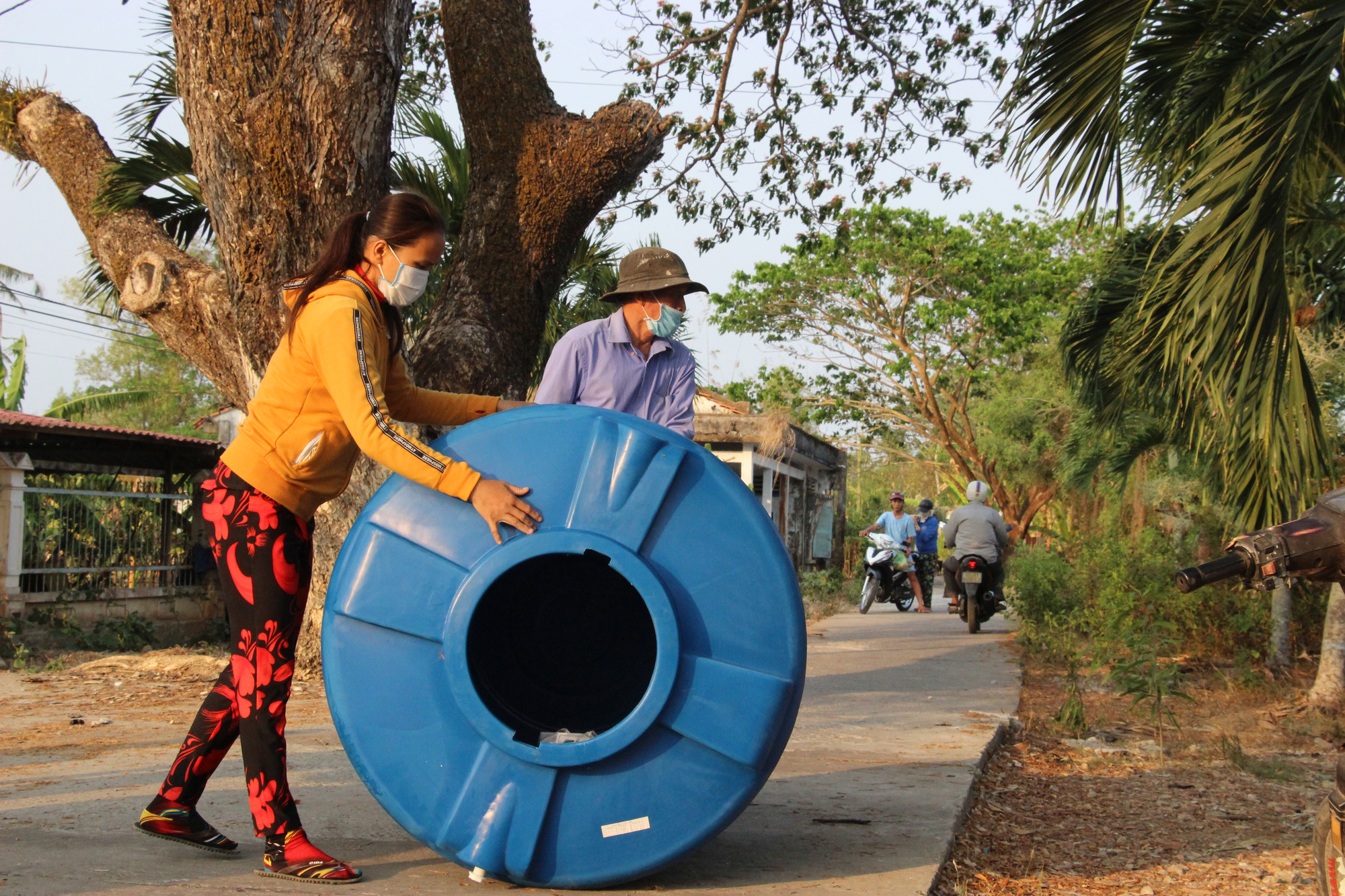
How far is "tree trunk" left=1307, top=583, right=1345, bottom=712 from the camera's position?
6438 millimetres

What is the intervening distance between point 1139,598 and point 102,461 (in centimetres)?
931

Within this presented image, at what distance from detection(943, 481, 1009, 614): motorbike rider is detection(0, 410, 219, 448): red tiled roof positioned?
7404 millimetres

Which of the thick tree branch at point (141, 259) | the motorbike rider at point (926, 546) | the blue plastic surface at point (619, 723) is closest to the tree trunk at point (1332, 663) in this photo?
the blue plastic surface at point (619, 723)

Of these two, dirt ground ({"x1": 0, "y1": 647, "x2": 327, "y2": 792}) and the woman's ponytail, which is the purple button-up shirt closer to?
the woman's ponytail

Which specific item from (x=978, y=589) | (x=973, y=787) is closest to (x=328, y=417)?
(x=973, y=787)

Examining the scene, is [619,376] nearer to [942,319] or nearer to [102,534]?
[102,534]

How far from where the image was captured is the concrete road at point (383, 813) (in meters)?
2.73

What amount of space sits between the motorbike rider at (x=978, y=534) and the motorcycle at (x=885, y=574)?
290 cm

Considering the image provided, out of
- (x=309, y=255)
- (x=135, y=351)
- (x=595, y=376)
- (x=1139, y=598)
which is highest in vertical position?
(x=135, y=351)

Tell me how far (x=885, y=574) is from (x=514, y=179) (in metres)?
9.01

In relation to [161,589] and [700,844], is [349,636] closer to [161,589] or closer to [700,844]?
[700,844]

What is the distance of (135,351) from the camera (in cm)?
3816

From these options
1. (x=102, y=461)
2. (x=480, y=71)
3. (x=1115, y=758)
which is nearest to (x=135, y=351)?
(x=102, y=461)

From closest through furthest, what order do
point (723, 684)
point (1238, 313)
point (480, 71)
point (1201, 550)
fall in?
point (723, 684)
point (1238, 313)
point (480, 71)
point (1201, 550)
